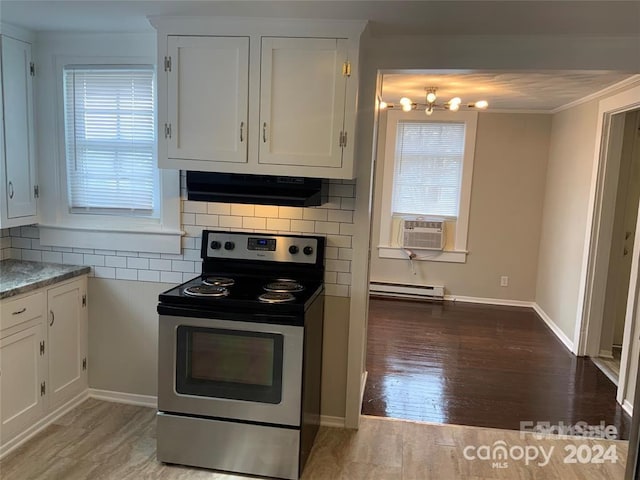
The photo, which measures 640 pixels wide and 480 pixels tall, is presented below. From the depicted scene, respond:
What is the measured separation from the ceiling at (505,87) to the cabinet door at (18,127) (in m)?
2.37

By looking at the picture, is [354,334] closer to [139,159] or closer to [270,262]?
[270,262]

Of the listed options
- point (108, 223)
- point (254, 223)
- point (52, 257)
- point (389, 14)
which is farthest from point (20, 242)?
point (389, 14)

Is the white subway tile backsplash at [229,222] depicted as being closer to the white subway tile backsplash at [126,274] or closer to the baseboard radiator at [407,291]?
the white subway tile backsplash at [126,274]

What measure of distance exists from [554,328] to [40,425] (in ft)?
14.8

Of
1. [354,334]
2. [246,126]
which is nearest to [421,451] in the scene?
[354,334]

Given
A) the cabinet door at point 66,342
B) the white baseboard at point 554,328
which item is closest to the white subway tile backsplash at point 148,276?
the cabinet door at point 66,342

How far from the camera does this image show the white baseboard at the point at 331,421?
2.94m

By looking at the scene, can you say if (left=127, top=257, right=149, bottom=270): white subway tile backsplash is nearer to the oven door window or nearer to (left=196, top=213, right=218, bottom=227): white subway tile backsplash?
(left=196, top=213, right=218, bottom=227): white subway tile backsplash

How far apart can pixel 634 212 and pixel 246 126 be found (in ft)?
11.9

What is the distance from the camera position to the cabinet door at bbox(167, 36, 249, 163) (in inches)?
97.2

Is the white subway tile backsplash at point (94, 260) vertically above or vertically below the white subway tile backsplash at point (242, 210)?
below

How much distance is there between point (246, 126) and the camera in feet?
8.22

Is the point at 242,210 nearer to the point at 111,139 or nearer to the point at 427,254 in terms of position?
the point at 111,139

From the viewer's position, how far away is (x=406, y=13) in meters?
2.23
